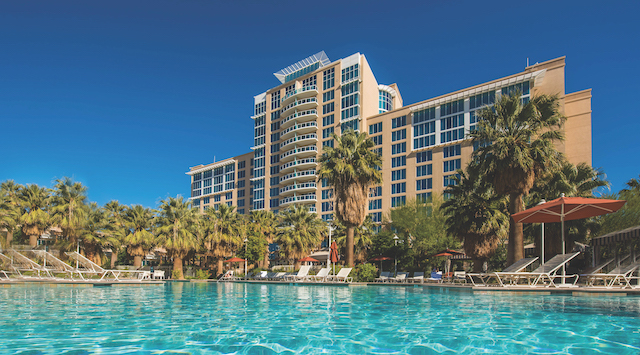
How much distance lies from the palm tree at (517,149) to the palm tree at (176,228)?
24.6m

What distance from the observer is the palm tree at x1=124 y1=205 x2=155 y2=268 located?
36.0 m

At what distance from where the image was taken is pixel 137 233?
3619 cm

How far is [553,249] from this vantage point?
22.9 metres

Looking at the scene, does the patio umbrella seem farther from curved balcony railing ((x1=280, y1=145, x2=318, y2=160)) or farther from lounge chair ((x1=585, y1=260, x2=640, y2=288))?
curved balcony railing ((x1=280, y1=145, x2=318, y2=160))

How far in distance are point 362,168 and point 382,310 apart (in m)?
16.4

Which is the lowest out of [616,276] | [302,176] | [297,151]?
[616,276]

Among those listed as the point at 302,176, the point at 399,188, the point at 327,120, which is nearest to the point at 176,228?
the point at 399,188

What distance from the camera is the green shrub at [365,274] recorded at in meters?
25.1

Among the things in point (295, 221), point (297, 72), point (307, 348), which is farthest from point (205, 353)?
point (297, 72)

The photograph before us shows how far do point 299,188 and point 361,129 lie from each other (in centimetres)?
1425

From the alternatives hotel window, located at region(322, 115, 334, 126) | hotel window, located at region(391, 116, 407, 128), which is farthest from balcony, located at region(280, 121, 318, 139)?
hotel window, located at region(391, 116, 407, 128)

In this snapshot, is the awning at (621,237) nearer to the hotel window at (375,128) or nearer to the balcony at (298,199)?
the hotel window at (375,128)

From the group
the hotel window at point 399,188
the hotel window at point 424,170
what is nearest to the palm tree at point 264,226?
the hotel window at point 399,188

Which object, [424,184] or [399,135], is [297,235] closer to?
[424,184]
